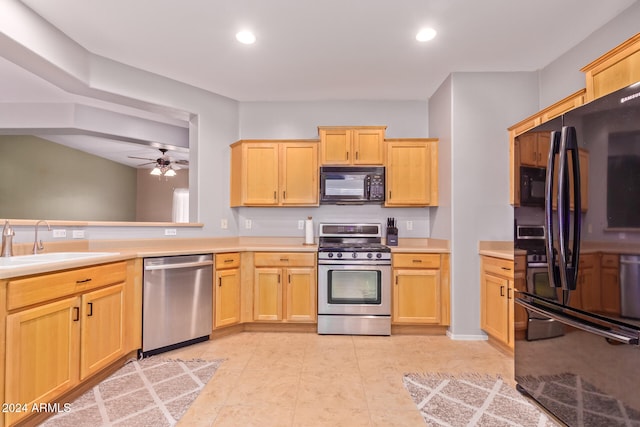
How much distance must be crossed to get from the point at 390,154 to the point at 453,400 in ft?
8.31

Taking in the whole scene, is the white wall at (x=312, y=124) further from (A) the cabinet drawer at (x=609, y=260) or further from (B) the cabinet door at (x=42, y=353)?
(A) the cabinet drawer at (x=609, y=260)

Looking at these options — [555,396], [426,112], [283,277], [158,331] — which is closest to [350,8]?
[426,112]

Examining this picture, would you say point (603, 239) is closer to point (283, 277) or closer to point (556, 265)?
point (556, 265)

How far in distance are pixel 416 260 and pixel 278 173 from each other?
1843 mm

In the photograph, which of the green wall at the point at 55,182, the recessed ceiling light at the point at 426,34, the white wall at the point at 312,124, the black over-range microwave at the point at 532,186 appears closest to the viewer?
the black over-range microwave at the point at 532,186

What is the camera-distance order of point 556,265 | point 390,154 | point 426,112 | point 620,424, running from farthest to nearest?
1. point 426,112
2. point 390,154
3. point 556,265
4. point 620,424

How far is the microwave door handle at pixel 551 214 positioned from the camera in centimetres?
177

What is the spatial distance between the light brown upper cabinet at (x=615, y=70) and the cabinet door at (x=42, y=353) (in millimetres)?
3690

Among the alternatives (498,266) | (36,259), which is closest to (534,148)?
(498,266)

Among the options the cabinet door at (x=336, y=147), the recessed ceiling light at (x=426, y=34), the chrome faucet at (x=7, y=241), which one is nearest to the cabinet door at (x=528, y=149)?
the recessed ceiling light at (x=426, y=34)

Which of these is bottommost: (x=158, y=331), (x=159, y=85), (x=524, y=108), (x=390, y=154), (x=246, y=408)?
(x=246, y=408)

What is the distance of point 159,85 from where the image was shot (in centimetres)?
348

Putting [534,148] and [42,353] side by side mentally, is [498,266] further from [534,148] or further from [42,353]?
[42,353]

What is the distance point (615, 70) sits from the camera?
2.07 m
